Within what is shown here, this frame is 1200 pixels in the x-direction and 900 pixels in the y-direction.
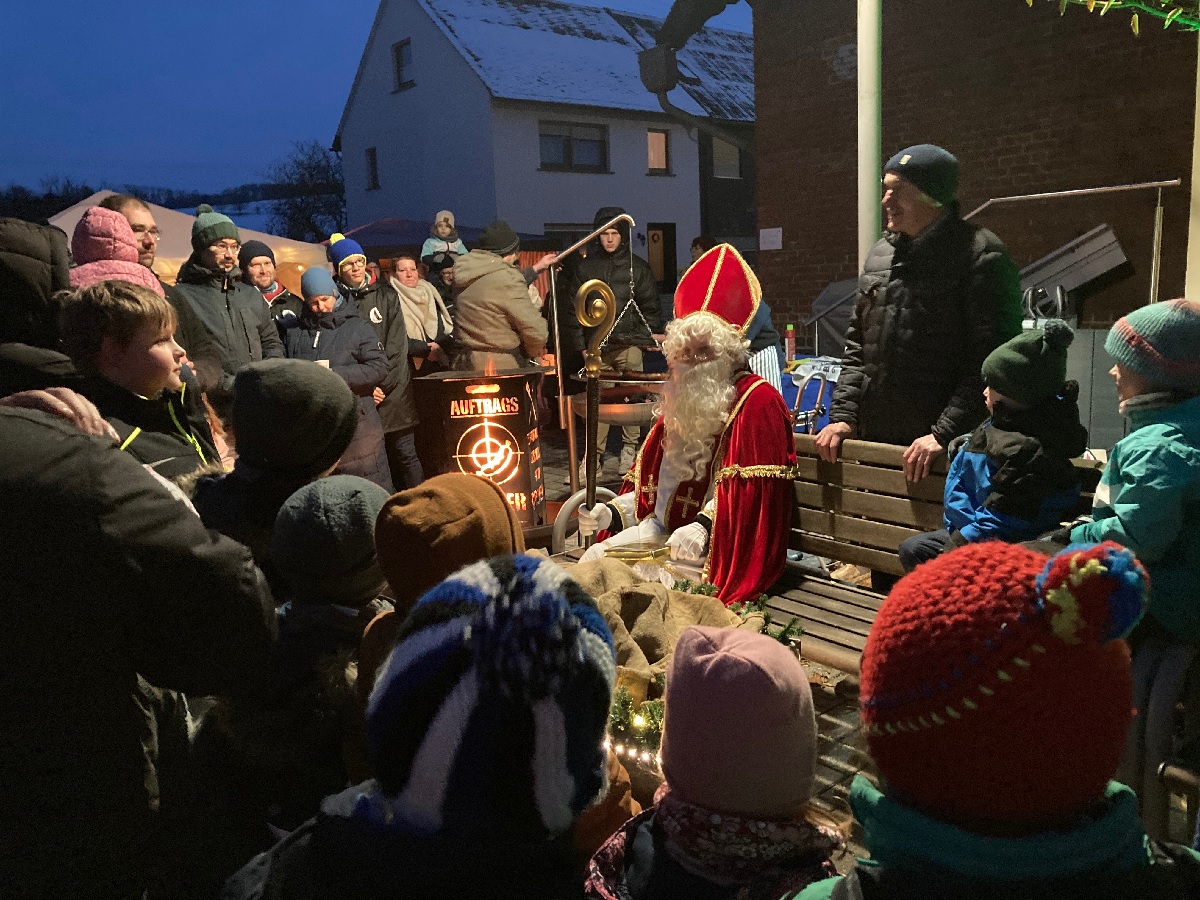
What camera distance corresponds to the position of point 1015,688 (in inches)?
43.3

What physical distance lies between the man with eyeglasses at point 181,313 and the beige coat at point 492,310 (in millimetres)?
2613

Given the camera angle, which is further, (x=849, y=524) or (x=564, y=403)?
(x=564, y=403)

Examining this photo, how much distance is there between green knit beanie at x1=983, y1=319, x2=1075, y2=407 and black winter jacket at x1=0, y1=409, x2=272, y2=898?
2528 millimetres

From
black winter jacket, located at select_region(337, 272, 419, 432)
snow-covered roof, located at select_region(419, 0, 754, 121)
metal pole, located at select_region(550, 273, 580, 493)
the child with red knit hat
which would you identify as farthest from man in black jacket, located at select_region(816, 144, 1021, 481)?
snow-covered roof, located at select_region(419, 0, 754, 121)

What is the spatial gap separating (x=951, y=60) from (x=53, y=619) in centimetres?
1246

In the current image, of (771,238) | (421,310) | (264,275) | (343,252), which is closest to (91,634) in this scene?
(264,275)

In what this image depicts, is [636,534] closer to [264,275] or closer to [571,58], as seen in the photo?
[264,275]

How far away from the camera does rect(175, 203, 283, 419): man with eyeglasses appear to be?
5.15 m

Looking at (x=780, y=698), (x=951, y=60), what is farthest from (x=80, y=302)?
(x=951, y=60)

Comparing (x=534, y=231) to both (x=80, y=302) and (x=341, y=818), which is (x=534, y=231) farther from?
(x=341, y=818)

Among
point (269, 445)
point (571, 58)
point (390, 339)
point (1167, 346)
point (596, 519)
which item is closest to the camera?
point (269, 445)

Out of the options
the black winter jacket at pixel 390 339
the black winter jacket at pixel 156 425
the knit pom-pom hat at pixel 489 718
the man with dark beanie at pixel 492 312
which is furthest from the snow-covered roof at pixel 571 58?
the knit pom-pom hat at pixel 489 718

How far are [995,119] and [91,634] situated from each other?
39.5 ft

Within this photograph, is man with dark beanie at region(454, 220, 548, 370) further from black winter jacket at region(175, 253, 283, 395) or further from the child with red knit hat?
the child with red knit hat
